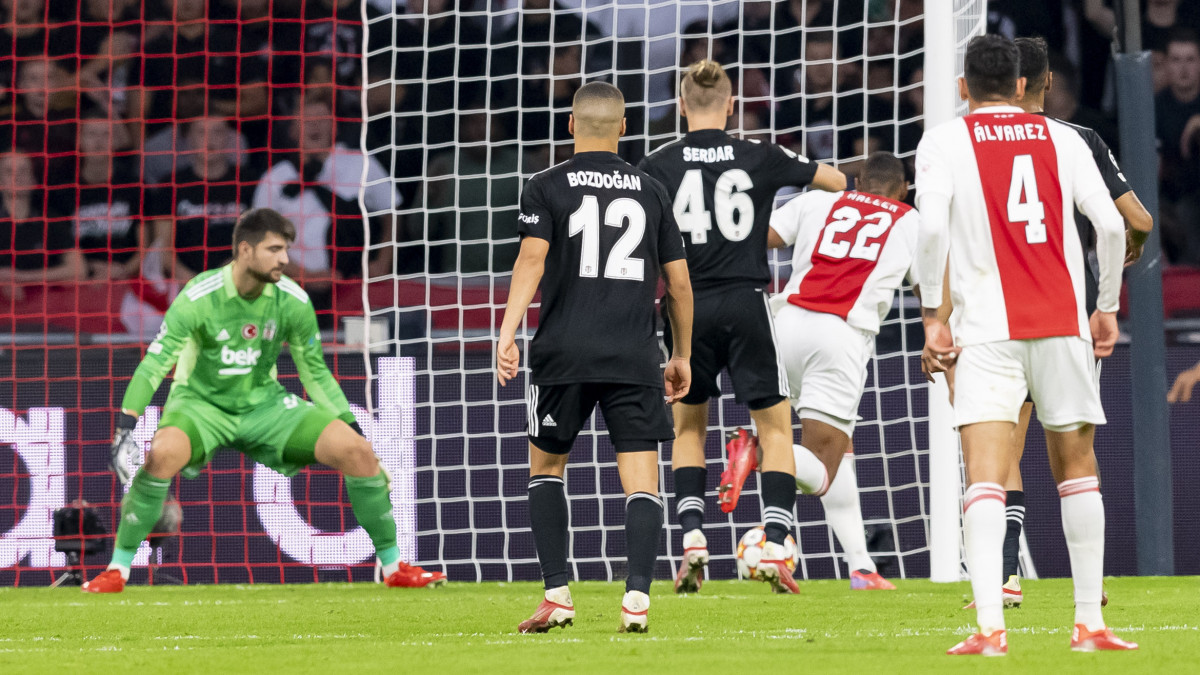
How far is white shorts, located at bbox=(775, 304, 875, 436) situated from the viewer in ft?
21.6

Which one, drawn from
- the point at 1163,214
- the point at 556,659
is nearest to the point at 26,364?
the point at 556,659

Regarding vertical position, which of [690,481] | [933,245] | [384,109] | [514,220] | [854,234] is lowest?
[690,481]

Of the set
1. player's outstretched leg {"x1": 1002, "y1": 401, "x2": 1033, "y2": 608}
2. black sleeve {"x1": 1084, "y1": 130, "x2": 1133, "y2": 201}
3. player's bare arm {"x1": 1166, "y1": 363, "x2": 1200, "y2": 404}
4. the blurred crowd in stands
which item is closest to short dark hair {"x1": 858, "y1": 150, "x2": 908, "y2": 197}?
player's outstretched leg {"x1": 1002, "y1": 401, "x2": 1033, "y2": 608}

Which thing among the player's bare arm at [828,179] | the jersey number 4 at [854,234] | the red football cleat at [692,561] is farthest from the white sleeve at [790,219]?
the red football cleat at [692,561]

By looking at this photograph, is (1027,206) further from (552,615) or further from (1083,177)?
(552,615)

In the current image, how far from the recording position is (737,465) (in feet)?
20.9

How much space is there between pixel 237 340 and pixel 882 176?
2.90 m

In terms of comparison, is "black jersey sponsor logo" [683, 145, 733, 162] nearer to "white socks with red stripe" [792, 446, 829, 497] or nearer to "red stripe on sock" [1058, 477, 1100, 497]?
"white socks with red stripe" [792, 446, 829, 497]

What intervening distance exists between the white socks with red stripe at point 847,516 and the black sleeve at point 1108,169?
7.45ft

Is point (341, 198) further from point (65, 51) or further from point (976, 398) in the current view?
point (976, 398)

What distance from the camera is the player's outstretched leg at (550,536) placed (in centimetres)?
446

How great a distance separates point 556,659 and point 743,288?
8.59 ft

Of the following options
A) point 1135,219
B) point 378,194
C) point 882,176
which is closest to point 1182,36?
point 882,176

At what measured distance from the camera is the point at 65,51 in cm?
986
